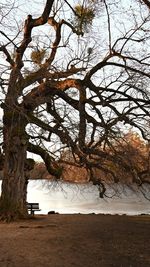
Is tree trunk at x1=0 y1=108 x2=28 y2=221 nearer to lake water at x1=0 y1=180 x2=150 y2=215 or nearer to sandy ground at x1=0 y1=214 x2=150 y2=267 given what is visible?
sandy ground at x1=0 y1=214 x2=150 y2=267

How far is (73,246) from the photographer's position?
6895 mm

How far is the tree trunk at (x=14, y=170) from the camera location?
34.3 feet

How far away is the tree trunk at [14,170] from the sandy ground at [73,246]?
0.94 meters

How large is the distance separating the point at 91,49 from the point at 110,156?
2.82 m

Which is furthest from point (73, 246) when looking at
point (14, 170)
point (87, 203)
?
point (87, 203)

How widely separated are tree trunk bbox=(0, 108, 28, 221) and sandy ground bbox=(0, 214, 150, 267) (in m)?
0.94

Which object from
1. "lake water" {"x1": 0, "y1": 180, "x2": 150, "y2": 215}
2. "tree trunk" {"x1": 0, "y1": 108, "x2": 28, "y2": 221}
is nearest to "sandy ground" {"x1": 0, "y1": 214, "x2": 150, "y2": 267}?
"tree trunk" {"x1": 0, "y1": 108, "x2": 28, "y2": 221}

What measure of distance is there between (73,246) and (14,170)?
4.34 meters

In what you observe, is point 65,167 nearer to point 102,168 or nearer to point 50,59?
point 102,168

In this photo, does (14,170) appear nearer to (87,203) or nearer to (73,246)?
(73,246)

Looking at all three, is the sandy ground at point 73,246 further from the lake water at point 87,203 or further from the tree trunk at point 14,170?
the lake water at point 87,203

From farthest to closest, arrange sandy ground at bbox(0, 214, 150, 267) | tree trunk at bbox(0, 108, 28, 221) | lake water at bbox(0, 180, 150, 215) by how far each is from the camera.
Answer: lake water at bbox(0, 180, 150, 215)
tree trunk at bbox(0, 108, 28, 221)
sandy ground at bbox(0, 214, 150, 267)

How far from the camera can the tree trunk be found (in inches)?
412

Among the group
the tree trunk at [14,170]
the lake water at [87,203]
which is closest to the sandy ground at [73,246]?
the tree trunk at [14,170]
